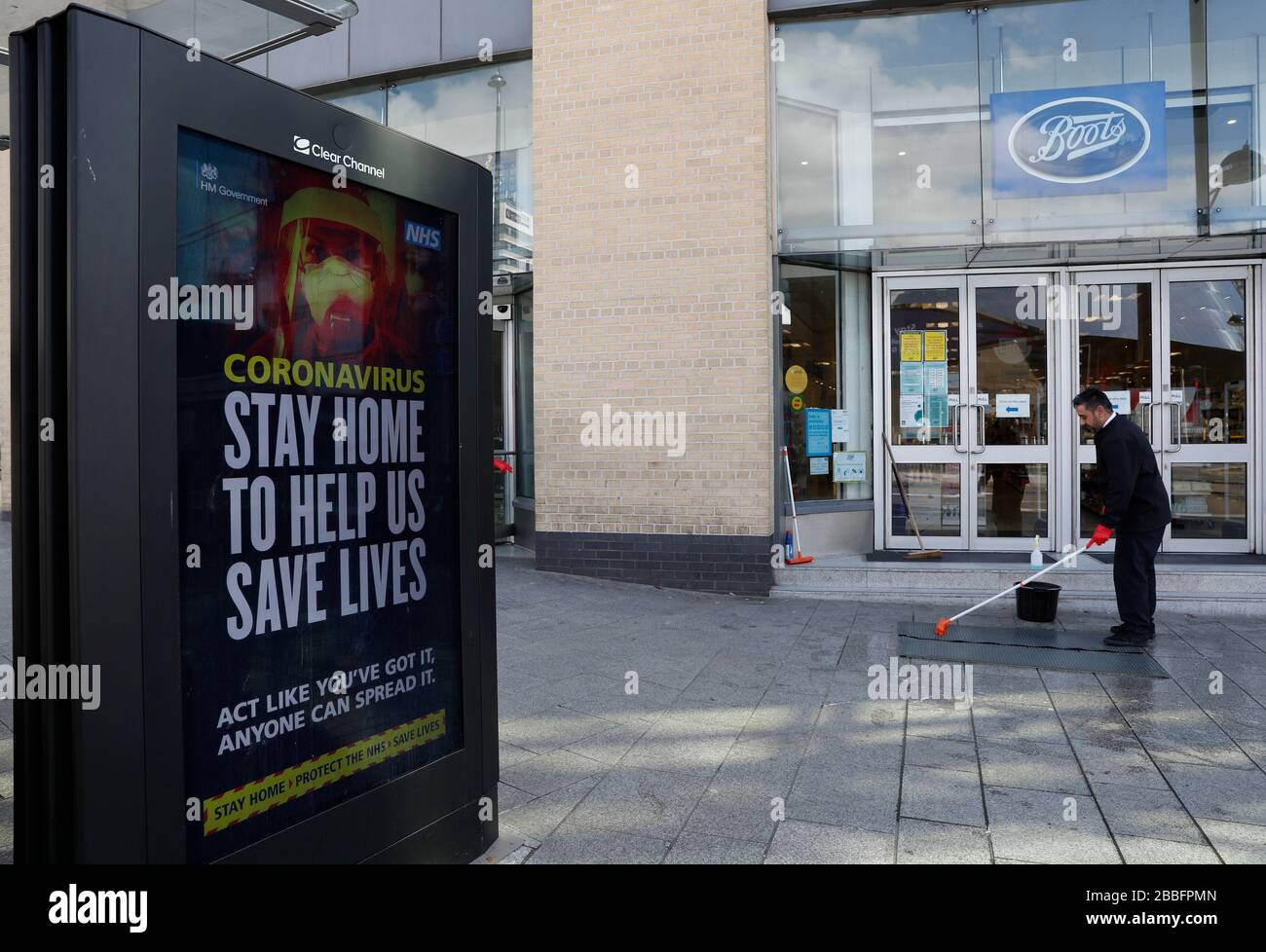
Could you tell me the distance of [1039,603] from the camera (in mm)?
7414

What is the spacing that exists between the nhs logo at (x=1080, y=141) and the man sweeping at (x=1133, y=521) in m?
3.09

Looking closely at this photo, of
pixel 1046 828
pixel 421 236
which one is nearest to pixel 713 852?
pixel 1046 828

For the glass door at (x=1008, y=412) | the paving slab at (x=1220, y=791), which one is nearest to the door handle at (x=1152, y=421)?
the glass door at (x=1008, y=412)

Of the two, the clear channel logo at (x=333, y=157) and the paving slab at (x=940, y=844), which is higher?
the clear channel logo at (x=333, y=157)

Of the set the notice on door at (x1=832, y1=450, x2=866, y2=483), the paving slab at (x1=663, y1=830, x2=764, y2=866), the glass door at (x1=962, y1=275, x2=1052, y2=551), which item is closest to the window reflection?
the glass door at (x1=962, y1=275, x2=1052, y2=551)

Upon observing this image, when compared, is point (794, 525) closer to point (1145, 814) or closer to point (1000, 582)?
point (1000, 582)

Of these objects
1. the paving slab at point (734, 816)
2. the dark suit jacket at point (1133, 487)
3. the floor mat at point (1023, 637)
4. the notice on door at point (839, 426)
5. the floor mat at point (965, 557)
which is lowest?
the paving slab at point (734, 816)

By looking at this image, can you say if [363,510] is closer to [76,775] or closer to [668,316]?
[76,775]

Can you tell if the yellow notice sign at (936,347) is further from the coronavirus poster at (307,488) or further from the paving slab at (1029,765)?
the coronavirus poster at (307,488)

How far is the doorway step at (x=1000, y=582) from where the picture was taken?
7996 mm

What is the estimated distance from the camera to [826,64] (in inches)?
367

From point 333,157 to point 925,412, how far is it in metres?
8.30
